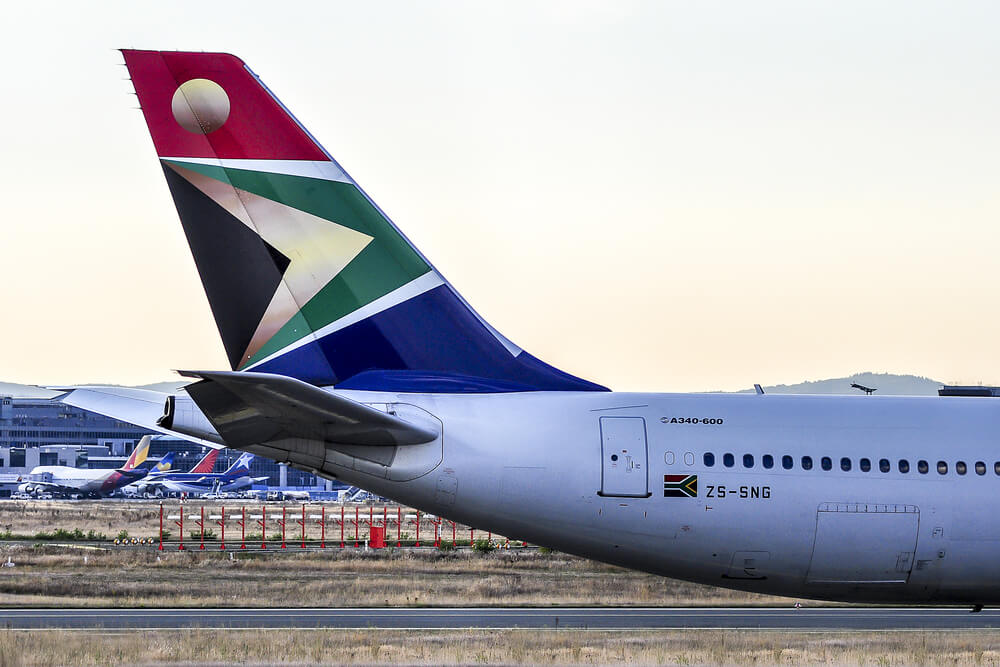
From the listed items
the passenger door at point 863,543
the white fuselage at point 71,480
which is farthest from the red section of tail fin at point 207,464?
the passenger door at point 863,543

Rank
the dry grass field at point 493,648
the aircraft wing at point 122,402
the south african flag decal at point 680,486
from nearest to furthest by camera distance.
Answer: the south african flag decal at point 680,486
the aircraft wing at point 122,402
the dry grass field at point 493,648

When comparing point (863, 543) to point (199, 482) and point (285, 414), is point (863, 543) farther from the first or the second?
point (199, 482)

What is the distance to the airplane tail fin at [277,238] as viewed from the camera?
53.8 ft

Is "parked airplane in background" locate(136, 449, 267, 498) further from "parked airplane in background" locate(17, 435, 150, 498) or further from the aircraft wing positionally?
the aircraft wing

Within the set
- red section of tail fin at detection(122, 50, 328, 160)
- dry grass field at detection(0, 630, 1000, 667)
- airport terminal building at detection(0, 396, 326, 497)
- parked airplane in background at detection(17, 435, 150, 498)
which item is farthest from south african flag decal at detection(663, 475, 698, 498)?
airport terminal building at detection(0, 396, 326, 497)

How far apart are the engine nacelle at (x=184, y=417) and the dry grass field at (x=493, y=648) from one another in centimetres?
695

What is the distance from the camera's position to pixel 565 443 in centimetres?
1669

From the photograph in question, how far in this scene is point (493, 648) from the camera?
22.9 meters

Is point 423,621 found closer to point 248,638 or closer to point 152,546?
point 248,638

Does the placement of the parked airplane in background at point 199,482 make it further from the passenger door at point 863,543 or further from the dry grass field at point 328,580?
the passenger door at point 863,543

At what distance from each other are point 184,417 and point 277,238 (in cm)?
288

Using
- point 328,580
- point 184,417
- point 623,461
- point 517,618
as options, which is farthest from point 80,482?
point 623,461

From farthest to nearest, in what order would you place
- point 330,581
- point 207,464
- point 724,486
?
1. point 207,464
2. point 330,581
3. point 724,486

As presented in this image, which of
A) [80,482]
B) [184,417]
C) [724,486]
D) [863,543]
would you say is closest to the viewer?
[184,417]
